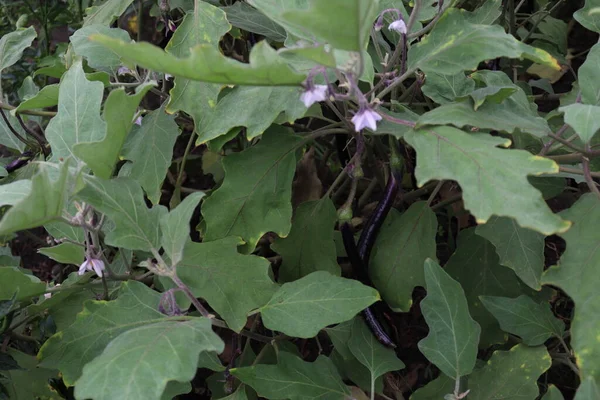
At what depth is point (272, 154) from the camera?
107 centimetres

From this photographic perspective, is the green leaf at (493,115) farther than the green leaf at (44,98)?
No

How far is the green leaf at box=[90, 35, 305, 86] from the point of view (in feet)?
2.32

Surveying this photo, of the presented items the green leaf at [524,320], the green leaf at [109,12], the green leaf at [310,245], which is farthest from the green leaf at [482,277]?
the green leaf at [109,12]

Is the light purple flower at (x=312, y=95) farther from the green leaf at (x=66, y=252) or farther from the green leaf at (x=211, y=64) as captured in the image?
the green leaf at (x=66, y=252)

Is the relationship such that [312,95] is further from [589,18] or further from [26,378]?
[26,378]

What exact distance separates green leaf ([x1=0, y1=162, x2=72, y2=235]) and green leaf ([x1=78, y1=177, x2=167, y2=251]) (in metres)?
0.04

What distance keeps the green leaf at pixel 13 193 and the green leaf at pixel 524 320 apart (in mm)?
703

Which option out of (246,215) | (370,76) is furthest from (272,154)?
(370,76)

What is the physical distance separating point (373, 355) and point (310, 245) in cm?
22

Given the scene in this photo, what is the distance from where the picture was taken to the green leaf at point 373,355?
1044 millimetres

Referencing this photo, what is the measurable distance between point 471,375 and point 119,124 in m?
0.67

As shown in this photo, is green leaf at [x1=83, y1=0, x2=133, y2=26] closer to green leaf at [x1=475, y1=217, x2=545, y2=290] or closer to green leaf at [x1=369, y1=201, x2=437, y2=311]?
green leaf at [x1=369, y1=201, x2=437, y2=311]

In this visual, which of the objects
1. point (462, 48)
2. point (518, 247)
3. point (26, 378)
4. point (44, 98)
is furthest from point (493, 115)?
point (26, 378)

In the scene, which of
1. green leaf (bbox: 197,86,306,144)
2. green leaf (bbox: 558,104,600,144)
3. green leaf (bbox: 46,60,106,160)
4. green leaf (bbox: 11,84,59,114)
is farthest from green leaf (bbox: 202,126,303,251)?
green leaf (bbox: 558,104,600,144)
